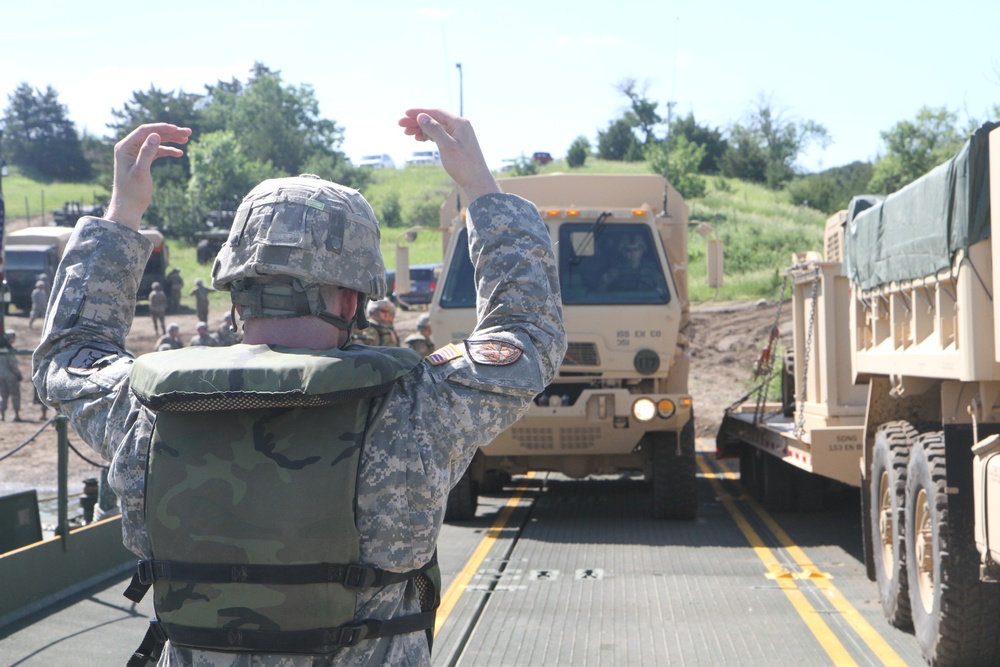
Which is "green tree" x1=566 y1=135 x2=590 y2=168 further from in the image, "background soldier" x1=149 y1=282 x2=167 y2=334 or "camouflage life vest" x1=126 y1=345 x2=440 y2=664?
"camouflage life vest" x1=126 y1=345 x2=440 y2=664

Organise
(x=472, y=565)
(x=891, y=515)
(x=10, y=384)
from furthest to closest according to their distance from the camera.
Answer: (x=10, y=384) → (x=472, y=565) → (x=891, y=515)

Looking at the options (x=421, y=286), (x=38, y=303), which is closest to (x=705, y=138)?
(x=421, y=286)

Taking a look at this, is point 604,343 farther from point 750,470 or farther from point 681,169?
point 681,169

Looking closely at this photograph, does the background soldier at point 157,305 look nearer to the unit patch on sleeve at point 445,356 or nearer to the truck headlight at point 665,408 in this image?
the truck headlight at point 665,408

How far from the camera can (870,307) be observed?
7.67 m

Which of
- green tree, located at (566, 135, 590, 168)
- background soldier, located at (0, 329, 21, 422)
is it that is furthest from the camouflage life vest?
green tree, located at (566, 135, 590, 168)

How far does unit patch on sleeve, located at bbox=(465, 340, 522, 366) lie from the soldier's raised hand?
0.32 m

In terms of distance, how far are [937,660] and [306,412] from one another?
4.62m

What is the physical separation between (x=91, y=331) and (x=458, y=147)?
85 centimetres

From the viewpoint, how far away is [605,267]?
11148mm

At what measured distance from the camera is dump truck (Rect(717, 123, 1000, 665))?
5191 millimetres

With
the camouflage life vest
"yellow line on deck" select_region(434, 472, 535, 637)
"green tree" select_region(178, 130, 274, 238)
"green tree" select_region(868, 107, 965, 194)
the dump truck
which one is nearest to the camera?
the camouflage life vest

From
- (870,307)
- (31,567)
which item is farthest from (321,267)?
(870,307)

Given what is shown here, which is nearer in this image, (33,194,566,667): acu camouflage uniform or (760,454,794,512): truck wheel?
(33,194,566,667): acu camouflage uniform
